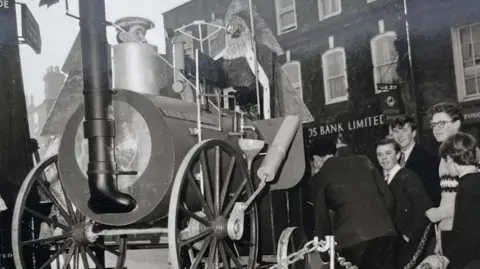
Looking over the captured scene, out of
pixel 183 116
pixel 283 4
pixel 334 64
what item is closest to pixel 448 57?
pixel 334 64

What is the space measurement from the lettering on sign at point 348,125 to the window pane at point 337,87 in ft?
2.39

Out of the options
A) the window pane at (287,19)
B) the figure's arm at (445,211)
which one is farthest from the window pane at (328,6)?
the figure's arm at (445,211)

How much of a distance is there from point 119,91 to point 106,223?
0.96 m

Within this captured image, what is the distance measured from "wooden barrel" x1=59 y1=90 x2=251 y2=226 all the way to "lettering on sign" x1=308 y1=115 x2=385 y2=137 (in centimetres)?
850

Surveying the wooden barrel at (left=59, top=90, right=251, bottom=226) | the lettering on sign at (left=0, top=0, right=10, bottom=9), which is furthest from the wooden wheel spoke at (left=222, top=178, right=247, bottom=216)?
the lettering on sign at (left=0, top=0, right=10, bottom=9)

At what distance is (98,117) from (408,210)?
2.51m

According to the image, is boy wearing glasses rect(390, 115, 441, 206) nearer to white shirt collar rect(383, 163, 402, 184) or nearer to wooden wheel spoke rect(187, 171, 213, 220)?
white shirt collar rect(383, 163, 402, 184)

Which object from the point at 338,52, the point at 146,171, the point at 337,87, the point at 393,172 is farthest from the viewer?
the point at 337,87

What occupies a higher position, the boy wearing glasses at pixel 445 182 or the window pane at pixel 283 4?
the window pane at pixel 283 4

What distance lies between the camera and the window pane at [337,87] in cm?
1277

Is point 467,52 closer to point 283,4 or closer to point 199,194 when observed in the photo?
point 283,4

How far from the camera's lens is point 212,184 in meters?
4.14

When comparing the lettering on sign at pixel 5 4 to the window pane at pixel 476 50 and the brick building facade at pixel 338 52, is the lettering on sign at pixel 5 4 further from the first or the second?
the window pane at pixel 476 50

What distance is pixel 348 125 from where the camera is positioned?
12406mm
